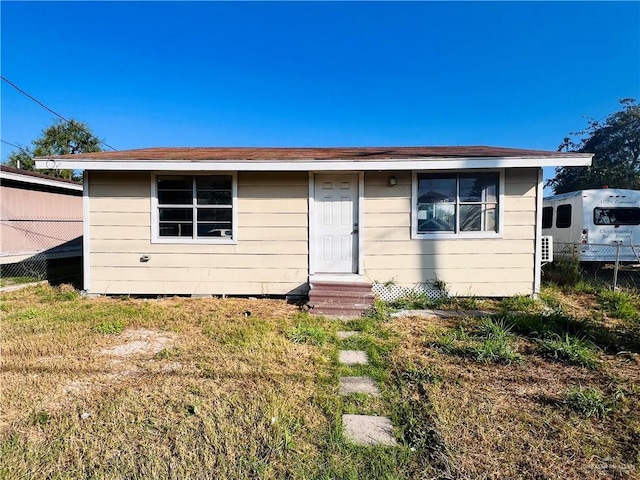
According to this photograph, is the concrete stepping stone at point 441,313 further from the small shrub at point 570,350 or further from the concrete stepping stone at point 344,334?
the small shrub at point 570,350

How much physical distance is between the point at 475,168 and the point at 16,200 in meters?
10.5

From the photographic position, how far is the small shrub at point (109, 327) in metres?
3.96

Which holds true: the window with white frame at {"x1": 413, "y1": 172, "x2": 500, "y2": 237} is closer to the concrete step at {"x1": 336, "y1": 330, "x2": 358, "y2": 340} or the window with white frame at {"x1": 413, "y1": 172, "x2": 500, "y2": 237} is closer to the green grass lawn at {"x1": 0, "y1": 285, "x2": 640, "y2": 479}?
the green grass lawn at {"x1": 0, "y1": 285, "x2": 640, "y2": 479}

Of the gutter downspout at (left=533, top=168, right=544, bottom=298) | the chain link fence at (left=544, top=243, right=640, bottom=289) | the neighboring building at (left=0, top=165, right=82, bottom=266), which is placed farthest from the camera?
the neighboring building at (left=0, top=165, right=82, bottom=266)

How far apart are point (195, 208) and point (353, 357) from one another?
392 centimetres

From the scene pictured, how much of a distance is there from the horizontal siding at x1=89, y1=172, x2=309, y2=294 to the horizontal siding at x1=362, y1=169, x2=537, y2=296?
4.10 feet

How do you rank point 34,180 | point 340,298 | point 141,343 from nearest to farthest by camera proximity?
point 141,343 → point 340,298 → point 34,180

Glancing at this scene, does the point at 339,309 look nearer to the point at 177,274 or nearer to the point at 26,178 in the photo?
the point at 177,274

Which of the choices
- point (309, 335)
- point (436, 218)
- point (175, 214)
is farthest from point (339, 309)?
point (175, 214)

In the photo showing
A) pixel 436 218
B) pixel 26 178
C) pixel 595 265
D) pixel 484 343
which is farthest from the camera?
pixel 595 265

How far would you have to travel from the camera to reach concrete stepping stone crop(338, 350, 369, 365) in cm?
321

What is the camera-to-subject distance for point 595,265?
907 centimetres

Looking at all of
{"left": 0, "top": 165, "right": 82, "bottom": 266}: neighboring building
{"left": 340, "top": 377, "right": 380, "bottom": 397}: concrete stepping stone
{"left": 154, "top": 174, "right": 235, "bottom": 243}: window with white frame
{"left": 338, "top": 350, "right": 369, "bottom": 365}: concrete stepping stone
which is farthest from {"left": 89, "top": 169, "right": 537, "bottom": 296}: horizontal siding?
{"left": 0, "top": 165, "right": 82, "bottom": 266}: neighboring building

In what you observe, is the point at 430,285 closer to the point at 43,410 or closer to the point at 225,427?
the point at 225,427
